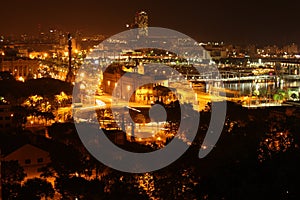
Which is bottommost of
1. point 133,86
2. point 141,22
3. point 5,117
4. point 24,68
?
point 5,117

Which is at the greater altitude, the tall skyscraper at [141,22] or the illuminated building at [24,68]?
the tall skyscraper at [141,22]

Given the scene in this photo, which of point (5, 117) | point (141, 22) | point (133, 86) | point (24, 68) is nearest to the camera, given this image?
point (5, 117)

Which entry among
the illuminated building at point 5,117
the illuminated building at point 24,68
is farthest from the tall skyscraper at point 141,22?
the illuminated building at point 5,117

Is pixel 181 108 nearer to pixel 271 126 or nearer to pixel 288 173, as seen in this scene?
pixel 271 126

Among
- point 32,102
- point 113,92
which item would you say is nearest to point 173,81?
point 113,92

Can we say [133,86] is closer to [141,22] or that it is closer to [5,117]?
[5,117]

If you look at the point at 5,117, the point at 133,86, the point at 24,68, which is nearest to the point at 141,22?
the point at 24,68

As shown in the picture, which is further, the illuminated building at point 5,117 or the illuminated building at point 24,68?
the illuminated building at point 24,68

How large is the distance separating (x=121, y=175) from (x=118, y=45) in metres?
20.4

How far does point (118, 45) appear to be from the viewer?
2323 centimetres

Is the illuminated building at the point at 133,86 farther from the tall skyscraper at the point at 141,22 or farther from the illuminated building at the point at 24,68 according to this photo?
the tall skyscraper at the point at 141,22

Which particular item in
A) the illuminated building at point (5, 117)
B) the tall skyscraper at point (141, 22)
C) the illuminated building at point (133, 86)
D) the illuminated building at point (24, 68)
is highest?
the tall skyscraper at point (141, 22)

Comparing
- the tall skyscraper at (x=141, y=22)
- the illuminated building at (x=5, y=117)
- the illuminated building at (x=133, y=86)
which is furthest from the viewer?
the tall skyscraper at (x=141, y=22)

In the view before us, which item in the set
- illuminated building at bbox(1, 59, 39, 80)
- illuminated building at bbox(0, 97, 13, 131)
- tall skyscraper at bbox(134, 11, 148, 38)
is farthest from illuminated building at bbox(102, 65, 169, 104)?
tall skyscraper at bbox(134, 11, 148, 38)
